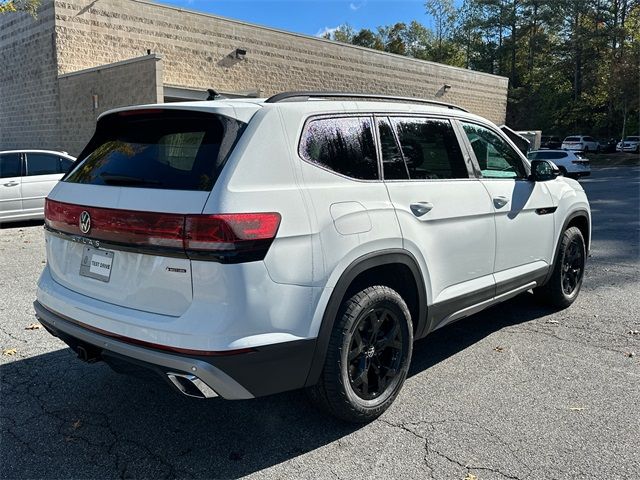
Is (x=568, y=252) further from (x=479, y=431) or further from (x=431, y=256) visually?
(x=479, y=431)

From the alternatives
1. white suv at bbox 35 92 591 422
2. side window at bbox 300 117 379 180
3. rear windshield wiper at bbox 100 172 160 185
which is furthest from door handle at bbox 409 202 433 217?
rear windshield wiper at bbox 100 172 160 185

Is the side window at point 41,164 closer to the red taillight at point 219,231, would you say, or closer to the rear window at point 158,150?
the rear window at point 158,150

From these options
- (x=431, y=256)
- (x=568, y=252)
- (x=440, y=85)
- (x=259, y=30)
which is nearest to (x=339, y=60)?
(x=259, y=30)

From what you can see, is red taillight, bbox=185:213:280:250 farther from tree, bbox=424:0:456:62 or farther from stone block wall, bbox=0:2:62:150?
A: tree, bbox=424:0:456:62

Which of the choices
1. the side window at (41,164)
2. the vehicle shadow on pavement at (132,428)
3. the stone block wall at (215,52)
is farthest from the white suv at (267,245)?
the stone block wall at (215,52)

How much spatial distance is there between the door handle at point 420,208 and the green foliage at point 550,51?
1571 inches

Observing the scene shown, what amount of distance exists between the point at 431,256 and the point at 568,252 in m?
2.51

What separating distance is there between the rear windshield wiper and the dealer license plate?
385mm

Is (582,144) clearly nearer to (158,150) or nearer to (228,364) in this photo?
(158,150)

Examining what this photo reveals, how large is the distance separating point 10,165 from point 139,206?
32.1 ft

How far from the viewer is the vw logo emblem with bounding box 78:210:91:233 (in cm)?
302

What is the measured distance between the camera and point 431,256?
3623mm

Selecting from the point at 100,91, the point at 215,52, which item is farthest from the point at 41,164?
the point at 215,52

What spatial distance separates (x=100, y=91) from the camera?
17.7 meters
